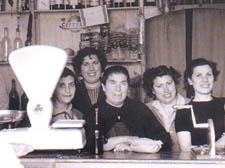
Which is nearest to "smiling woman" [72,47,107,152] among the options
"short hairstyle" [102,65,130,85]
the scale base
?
"short hairstyle" [102,65,130,85]

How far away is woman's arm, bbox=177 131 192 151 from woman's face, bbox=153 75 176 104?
0.42 meters

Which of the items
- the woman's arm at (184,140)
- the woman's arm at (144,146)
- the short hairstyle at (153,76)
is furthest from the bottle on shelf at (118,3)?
the woman's arm at (144,146)

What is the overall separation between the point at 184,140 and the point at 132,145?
0.68m

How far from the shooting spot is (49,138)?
8.25 ft

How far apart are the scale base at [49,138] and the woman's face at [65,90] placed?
1.48 m

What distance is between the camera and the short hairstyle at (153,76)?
4094mm

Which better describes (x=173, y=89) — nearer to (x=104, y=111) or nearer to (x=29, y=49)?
(x=104, y=111)

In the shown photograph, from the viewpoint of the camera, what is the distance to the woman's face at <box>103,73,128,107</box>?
13.2 ft

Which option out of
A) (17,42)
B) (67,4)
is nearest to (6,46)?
(17,42)

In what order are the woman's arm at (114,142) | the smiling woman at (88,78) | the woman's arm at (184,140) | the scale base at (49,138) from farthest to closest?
the smiling woman at (88,78), the woman's arm at (184,140), the woman's arm at (114,142), the scale base at (49,138)

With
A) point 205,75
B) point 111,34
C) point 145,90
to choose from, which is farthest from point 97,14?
point 205,75

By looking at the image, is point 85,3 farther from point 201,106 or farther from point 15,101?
point 201,106

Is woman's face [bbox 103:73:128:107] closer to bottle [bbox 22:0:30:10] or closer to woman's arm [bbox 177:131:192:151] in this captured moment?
woman's arm [bbox 177:131:192:151]

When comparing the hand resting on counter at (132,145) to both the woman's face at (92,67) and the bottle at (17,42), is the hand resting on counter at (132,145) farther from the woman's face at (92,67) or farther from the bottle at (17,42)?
the bottle at (17,42)
